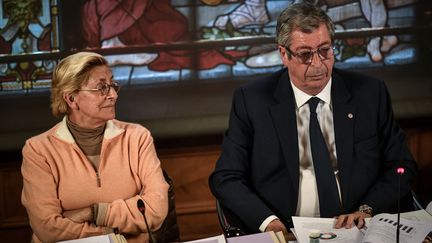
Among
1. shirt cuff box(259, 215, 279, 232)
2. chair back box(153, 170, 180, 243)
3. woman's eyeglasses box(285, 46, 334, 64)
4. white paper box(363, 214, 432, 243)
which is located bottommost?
chair back box(153, 170, 180, 243)

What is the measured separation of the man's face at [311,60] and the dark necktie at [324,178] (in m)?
0.22

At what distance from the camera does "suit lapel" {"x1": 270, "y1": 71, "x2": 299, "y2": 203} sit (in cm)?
302

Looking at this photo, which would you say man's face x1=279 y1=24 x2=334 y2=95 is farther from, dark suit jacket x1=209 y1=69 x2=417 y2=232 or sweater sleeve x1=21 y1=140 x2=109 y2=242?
sweater sleeve x1=21 y1=140 x2=109 y2=242

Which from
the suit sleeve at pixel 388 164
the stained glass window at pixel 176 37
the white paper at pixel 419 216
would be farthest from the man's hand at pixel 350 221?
the stained glass window at pixel 176 37

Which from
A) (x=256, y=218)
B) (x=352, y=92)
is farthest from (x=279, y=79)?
(x=256, y=218)

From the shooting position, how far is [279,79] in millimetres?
3182

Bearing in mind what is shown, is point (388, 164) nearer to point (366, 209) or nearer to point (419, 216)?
point (366, 209)

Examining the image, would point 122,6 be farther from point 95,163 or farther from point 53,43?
point 95,163

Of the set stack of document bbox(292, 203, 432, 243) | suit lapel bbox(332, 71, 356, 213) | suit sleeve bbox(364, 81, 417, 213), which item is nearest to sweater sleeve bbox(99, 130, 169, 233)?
stack of document bbox(292, 203, 432, 243)

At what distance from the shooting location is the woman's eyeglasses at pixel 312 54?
2.88 metres

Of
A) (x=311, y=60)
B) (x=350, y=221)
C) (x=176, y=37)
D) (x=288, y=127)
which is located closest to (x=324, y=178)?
(x=288, y=127)

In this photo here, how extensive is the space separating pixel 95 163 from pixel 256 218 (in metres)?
0.69

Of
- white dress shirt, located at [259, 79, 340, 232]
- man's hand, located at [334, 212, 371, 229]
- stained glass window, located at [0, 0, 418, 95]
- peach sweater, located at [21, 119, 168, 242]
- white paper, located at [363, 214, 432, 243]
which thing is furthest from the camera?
stained glass window, located at [0, 0, 418, 95]

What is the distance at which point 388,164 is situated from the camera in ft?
10.1
